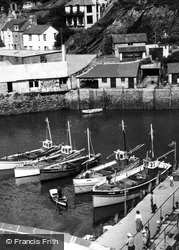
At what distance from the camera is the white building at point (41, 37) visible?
3368 inches

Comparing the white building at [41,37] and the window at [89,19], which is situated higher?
the window at [89,19]

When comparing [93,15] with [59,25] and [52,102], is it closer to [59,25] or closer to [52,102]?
[59,25]

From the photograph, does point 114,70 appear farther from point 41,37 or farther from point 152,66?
point 41,37

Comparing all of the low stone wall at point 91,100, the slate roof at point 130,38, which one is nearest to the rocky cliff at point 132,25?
the slate roof at point 130,38

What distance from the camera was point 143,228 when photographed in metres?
27.3

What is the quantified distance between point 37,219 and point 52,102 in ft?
116

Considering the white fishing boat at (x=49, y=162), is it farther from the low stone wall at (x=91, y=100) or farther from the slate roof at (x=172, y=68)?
the slate roof at (x=172, y=68)

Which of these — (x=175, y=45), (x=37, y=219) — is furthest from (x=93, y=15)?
(x=37, y=219)

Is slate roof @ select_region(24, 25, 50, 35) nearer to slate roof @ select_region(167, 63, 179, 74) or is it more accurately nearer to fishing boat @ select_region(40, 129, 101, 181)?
slate roof @ select_region(167, 63, 179, 74)

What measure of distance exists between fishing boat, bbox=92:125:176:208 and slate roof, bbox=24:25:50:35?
5087 cm

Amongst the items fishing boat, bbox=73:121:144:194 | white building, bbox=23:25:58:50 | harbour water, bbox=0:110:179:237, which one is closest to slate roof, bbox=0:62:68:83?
Result: harbour water, bbox=0:110:179:237

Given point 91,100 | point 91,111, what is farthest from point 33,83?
point 91,111

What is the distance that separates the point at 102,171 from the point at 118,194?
4.61m

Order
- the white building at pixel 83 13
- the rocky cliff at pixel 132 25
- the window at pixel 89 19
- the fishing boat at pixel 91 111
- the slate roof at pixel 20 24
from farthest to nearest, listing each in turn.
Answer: the window at pixel 89 19 → the white building at pixel 83 13 → the slate roof at pixel 20 24 → the rocky cliff at pixel 132 25 → the fishing boat at pixel 91 111
